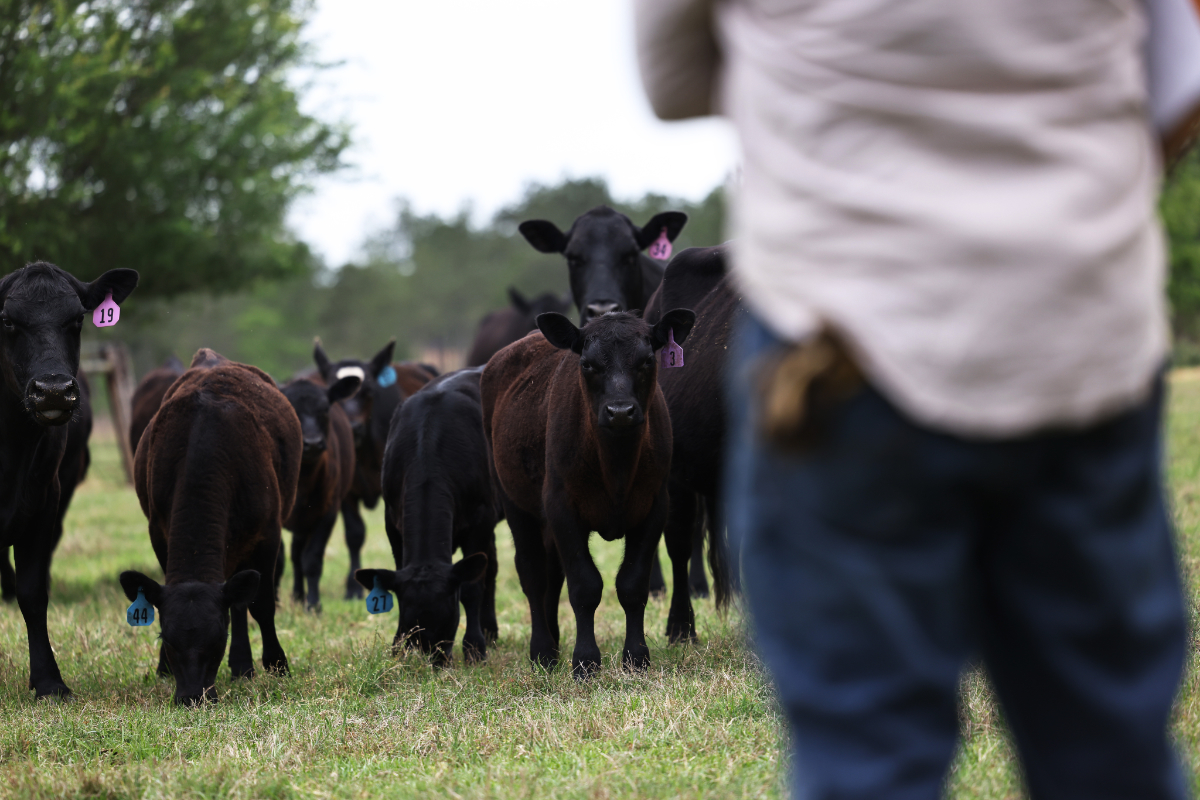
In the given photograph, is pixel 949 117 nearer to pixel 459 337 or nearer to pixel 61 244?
pixel 61 244

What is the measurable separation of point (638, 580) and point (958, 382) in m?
4.33

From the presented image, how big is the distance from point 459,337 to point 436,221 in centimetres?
1443

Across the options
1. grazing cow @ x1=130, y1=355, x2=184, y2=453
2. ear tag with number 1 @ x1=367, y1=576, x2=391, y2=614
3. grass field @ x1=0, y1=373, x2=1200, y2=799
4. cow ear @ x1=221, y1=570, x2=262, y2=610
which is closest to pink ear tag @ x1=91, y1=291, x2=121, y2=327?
cow ear @ x1=221, y1=570, x2=262, y2=610

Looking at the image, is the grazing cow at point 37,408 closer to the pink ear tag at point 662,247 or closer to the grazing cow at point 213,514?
the grazing cow at point 213,514

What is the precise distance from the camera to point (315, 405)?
9.07 m

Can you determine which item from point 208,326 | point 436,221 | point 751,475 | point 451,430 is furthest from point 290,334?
point 751,475

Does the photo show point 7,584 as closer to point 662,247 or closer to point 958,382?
point 662,247

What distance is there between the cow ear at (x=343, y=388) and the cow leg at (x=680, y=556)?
3734 mm

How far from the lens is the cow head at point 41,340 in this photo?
18.1 feet

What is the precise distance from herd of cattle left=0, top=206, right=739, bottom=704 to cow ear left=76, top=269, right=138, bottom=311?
0.05 feet

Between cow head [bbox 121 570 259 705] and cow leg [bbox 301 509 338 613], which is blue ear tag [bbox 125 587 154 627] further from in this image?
cow leg [bbox 301 509 338 613]

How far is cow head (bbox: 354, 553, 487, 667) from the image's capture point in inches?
242

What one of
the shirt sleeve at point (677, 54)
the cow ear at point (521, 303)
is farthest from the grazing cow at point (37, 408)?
the cow ear at point (521, 303)

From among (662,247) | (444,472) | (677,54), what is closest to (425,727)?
(444,472)
